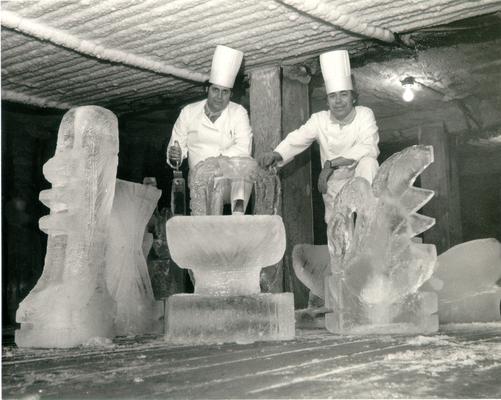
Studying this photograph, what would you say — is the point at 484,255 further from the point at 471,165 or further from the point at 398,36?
the point at 471,165

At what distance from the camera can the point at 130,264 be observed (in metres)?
4.00

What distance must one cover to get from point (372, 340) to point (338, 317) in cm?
46

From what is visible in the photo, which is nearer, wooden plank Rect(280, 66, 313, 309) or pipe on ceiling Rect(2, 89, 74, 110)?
wooden plank Rect(280, 66, 313, 309)

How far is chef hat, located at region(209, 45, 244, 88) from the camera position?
4.79 m

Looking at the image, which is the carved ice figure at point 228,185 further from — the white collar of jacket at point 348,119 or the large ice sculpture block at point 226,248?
the white collar of jacket at point 348,119

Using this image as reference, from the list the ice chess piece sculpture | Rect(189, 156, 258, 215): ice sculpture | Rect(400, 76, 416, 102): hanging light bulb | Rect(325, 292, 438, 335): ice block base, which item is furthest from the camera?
Rect(400, 76, 416, 102): hanging light bulb

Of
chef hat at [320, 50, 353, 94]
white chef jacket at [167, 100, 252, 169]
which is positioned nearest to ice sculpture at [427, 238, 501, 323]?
chef hat at [320, 50, 353, 94]

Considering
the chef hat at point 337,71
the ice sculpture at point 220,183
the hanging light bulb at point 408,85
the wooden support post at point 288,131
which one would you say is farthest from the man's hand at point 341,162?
the hanging light bulb at point 408,85

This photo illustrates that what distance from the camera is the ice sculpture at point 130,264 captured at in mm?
3902

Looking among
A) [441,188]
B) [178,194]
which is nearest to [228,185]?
[178,194]

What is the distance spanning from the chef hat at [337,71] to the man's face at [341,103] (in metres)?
0.04

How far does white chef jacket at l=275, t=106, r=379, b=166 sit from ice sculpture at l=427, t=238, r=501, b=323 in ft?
3.20

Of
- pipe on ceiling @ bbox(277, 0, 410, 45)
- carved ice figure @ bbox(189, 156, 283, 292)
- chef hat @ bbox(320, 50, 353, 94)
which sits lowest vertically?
carved ice figure @ bbox(189, 156, 283, 292)

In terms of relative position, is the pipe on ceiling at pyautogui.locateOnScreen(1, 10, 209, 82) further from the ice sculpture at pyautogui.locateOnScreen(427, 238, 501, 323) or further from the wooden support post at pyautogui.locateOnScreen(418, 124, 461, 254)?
the wooden support post at pyautogui.locateOnScreen(418, 124, 461, 254)
